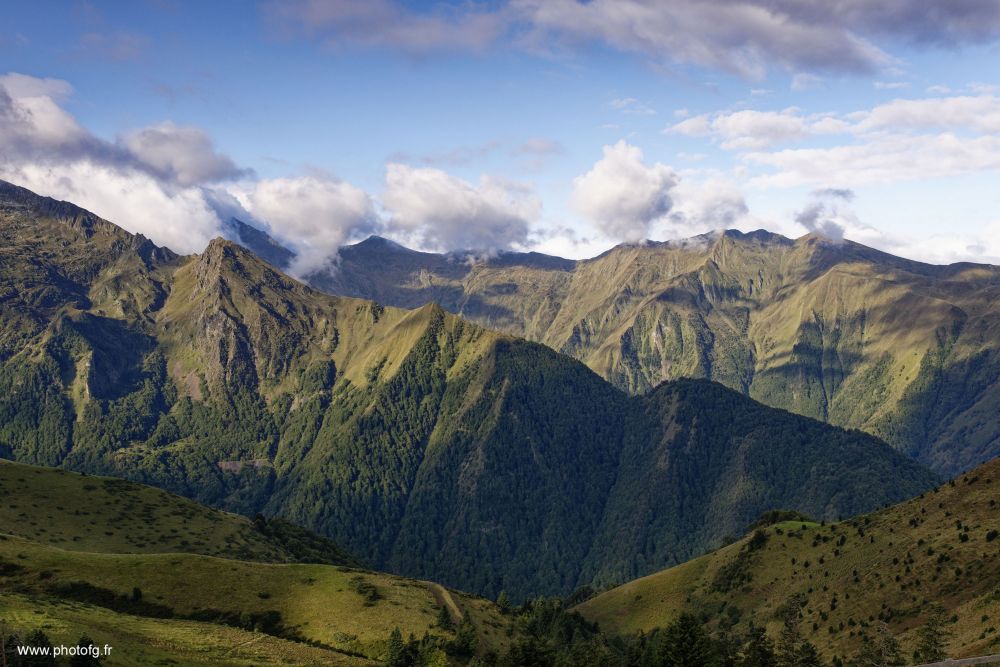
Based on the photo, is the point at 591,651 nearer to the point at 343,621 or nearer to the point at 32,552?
the point at 343,621

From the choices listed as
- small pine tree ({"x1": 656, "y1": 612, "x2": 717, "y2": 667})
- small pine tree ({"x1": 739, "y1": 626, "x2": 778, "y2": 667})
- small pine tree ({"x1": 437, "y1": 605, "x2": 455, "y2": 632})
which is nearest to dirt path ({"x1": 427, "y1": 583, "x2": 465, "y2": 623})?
small pine tree ({"x1": 437, "y1": 605, "x2": 455, "y2": 632})

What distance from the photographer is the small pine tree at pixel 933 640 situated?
98.2 m

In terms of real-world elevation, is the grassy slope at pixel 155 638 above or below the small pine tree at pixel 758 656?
below

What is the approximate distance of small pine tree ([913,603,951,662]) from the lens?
9819 centimetres

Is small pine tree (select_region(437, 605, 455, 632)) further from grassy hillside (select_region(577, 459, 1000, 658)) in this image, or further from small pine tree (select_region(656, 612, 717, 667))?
grassy hillside (select_region(577, 459, 1000, 658))

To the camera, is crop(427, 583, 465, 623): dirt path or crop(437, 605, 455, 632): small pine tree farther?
crop(427, 583, 465, 623): dirt path

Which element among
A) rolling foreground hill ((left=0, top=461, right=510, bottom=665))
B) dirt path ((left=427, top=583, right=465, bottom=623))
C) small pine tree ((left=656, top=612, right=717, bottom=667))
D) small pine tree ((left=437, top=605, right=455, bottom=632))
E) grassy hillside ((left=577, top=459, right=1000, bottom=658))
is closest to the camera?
small pine tree ((left=656, top=612, right=717, bottom=667))

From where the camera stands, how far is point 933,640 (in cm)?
10112

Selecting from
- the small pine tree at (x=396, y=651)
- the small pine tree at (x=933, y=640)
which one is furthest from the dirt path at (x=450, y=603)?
the small pine tree at (x=933, y=640)

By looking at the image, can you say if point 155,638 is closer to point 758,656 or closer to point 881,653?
point 758,656

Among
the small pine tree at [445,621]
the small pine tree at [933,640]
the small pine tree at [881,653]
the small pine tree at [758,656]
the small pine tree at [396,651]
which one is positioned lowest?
the small pine tree at [396,651]

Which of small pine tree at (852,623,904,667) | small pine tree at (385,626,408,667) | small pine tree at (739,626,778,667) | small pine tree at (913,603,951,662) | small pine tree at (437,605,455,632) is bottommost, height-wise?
small pine tree at (385,626,408,667)

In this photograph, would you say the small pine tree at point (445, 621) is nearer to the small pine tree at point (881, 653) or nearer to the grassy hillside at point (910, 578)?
the grassy hillside at point (910, 578)

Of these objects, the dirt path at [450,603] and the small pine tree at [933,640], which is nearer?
the small pine tree at [933,640]
